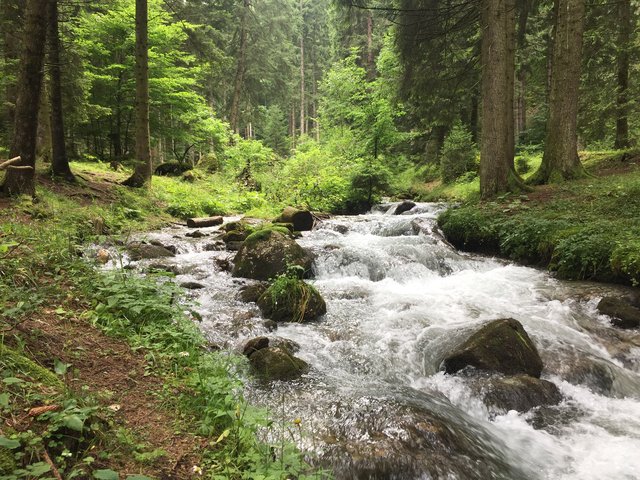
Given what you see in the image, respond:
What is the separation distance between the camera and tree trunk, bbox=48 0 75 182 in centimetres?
1036

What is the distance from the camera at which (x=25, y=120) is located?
7.75 meters

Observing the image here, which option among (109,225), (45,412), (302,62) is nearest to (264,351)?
(45,412)

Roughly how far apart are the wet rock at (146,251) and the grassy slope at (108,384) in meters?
2.71

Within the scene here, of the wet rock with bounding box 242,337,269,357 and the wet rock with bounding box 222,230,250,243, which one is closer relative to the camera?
the wet rock with bounding box 242,337,269,357

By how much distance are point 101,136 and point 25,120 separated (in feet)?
39.4

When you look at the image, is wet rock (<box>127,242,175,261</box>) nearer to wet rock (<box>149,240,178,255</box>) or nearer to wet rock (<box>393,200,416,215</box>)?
wet rock (<box>149,240,178,255</box>)

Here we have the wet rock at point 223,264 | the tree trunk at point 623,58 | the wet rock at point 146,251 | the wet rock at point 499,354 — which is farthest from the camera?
the tree trunk at point 623,58

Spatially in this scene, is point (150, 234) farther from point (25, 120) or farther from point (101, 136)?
point (101, 136)

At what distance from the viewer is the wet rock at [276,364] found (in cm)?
480

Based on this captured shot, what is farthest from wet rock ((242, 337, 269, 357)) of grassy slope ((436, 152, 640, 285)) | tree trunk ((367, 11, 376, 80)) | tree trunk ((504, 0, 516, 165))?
tree trunk ((367, 11, 376, 80))

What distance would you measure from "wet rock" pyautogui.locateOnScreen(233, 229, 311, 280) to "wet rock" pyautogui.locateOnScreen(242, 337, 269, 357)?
295cm

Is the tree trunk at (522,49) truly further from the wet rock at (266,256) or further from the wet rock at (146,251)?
the wet rock at (146,251)

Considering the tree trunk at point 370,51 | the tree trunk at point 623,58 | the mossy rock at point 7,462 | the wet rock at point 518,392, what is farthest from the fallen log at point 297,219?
the tree trunk at point 370,51

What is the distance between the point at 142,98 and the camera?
42.0 feet
